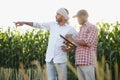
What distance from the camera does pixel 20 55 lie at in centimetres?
1055

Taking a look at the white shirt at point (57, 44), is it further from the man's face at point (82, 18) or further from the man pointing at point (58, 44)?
the man's face at point (82, 18)

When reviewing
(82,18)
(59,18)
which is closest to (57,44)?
(59,18)

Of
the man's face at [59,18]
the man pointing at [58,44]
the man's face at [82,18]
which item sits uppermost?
the man's face at [59,18]

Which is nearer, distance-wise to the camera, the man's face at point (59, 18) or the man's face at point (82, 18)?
the man's face at point (82, 18)

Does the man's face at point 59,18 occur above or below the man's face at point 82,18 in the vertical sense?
above

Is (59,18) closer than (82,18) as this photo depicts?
No

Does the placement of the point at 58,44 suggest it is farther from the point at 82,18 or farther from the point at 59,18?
the point at 82,18

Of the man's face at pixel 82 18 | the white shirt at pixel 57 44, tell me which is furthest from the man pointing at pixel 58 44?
the man's face at pixel 82 18

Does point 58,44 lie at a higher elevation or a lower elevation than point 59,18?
lower

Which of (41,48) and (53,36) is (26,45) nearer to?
(41,48)

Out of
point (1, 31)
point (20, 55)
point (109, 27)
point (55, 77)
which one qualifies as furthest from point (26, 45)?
point (55, 77)

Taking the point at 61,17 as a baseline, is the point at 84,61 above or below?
below

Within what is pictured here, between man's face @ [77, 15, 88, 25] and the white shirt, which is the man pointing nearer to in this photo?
the white shirt

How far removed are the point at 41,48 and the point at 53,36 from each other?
17.5 ft
